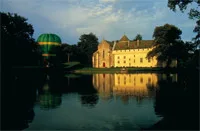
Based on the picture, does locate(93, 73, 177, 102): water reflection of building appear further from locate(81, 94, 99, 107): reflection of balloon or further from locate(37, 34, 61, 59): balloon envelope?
locate(37, 34, 61, 59): balloon envelope

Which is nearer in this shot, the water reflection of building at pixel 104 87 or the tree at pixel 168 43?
the water reflection of building at pixel 104 87

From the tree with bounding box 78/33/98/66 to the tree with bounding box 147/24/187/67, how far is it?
4464cm

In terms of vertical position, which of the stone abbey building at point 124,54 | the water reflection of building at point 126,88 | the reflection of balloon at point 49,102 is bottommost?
the reflection of balloon at point 49,102

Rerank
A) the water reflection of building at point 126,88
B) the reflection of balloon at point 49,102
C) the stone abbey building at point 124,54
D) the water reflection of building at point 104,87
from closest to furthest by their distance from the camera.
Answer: the reflection of balloon at point 49,102 < the water reflection of building at point 126,88 < the water reflection of building at point 104,87 < the stone abbey building at point 124,54

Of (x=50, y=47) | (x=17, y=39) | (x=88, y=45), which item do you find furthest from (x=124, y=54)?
(x=17, y=39)

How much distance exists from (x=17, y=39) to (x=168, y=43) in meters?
48.4

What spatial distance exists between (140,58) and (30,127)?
9656cm

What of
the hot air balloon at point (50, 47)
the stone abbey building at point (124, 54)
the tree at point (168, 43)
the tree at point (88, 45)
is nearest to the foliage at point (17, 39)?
the hot air balloon at point (50, 47)

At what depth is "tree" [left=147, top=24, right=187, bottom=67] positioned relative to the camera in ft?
262

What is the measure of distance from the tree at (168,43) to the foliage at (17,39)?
3821 cm

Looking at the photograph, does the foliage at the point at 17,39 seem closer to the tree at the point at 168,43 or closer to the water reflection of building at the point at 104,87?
the water reflection of building at the point at 104,87

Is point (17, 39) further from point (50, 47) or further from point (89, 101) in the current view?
point (50, 47)

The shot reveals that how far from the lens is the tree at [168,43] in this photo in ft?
262

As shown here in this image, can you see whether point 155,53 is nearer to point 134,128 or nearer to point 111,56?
point 111,56
